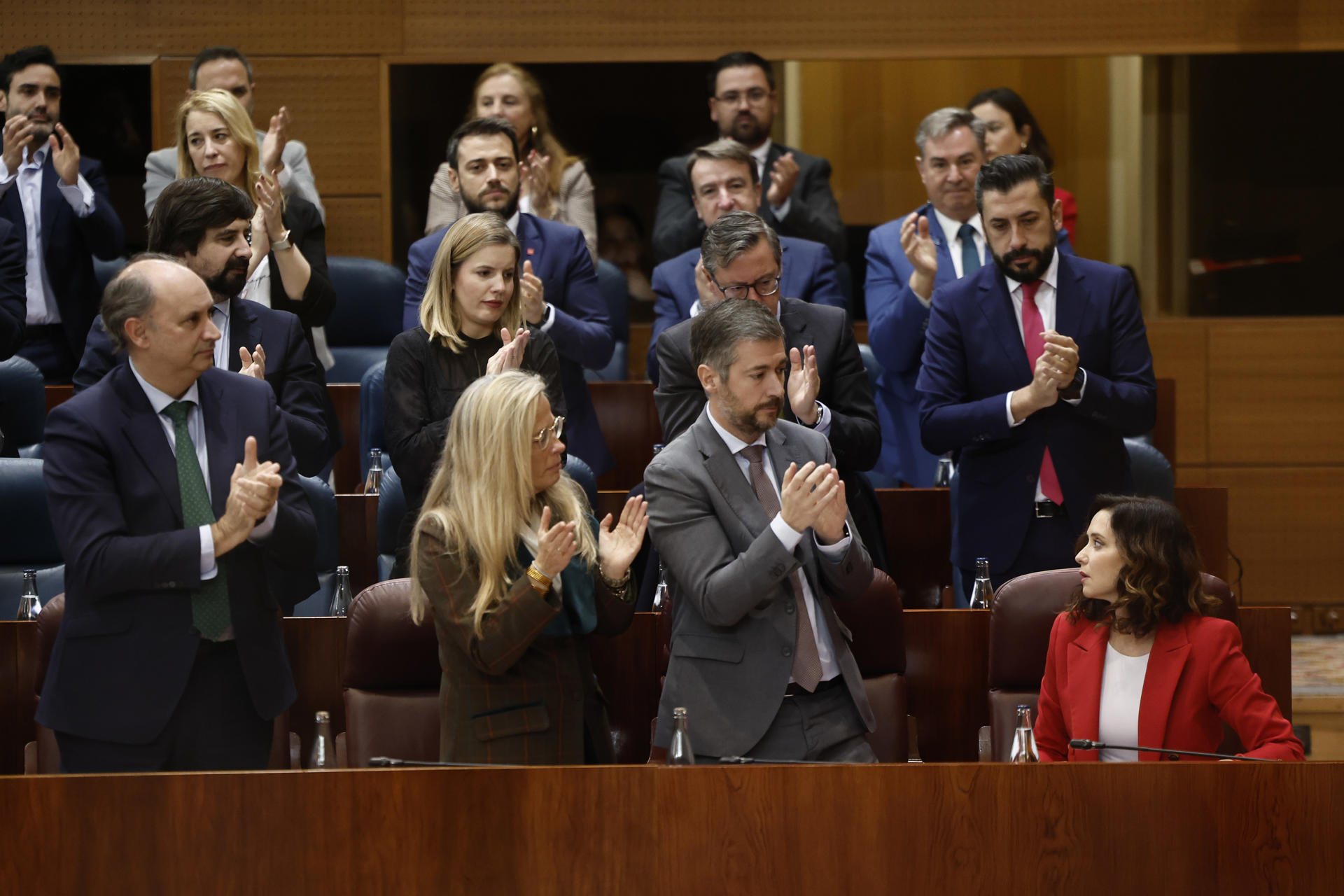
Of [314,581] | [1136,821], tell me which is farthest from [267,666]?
[1136,821]

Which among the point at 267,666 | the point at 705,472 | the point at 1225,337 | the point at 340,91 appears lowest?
the point at 267,666

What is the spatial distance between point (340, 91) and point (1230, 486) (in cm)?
346

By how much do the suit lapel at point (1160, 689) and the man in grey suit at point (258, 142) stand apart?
272 centimetres

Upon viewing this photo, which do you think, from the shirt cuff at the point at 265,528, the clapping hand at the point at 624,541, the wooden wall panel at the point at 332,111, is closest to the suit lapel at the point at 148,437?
the shirt cuff at the point at 265,528

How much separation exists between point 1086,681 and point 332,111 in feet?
12.6

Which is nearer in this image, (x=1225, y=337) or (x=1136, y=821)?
(x=1136, y=821)

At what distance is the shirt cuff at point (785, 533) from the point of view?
2418 mm

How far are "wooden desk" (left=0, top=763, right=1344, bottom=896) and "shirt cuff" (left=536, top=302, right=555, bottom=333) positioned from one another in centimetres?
181

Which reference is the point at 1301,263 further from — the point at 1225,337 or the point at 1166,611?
the point at 1166,611

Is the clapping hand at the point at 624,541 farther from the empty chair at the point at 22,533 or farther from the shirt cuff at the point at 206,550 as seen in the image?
the empty chair at the point at 22,533

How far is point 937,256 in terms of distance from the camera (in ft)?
12.9

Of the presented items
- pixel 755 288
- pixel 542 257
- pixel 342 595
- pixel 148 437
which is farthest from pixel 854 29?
pixel 148 437

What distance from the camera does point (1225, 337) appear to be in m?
5.43

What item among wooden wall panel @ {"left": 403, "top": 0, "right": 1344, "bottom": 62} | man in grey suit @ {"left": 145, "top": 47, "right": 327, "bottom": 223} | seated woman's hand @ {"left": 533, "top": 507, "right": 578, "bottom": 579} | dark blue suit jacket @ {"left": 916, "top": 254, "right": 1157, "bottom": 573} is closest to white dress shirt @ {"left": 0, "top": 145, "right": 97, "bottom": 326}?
man in grey suit @ {"left": 145, "top": 47, "right": 327, "bottom": 223}
